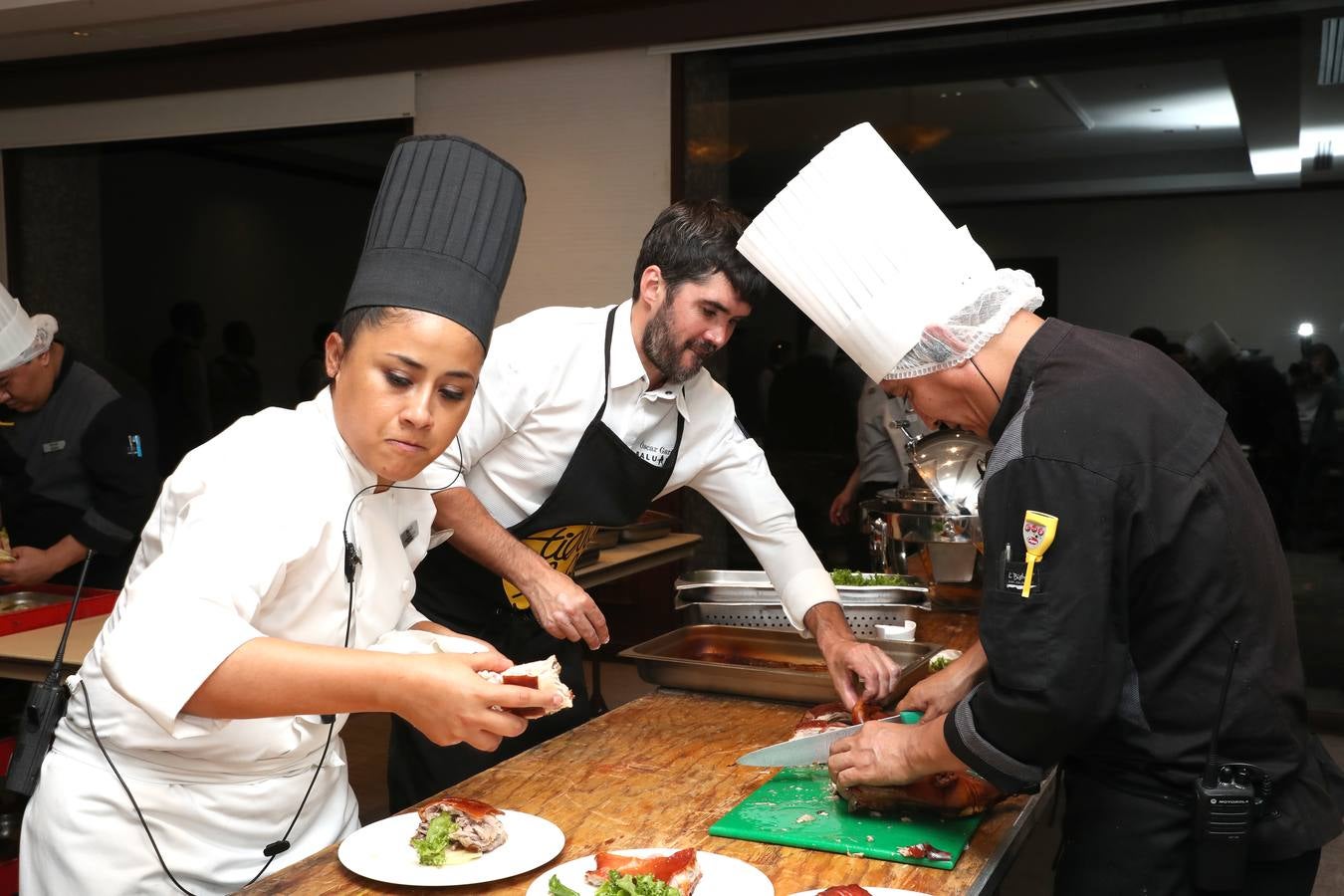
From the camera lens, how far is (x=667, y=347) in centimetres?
255

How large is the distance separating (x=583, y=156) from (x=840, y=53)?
141cm

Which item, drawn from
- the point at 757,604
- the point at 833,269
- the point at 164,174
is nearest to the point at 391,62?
the point at 164,174

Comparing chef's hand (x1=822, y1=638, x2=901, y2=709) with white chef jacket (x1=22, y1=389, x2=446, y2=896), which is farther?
chef's hand (x1=822, y1=638, x2=901, y2=709)

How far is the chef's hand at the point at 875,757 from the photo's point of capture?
5.80 feet

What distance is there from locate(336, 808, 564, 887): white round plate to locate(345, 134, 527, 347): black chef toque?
72cm

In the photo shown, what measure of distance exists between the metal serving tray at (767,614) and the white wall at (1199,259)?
2755mm

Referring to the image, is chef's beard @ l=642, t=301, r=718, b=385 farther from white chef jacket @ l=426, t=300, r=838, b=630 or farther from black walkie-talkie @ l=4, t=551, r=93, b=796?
black walkie-talkie @ l=4, t=551, r=93, b=796

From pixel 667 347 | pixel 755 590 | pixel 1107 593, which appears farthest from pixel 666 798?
pixel 755 590

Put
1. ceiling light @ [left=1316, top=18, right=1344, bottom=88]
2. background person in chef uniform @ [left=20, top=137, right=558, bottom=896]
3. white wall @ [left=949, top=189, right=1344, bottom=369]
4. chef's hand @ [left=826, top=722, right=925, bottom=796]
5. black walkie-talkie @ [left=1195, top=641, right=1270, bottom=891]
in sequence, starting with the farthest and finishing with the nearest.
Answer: white wall @ [left=949, top=189, right=1344, bottom=369]
ceiling light @ [left=1316, top=18, right=1344, bottom=88]
chef's hand @ [left=826, top=722, right=925, bottom=796]
black walkie-talkie @ [left=1195, top=641, right=1270, bottom=891]
background person in chef uniform @ [left=20, top=137, right=558, bottom=896]

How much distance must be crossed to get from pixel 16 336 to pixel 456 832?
9.84ft

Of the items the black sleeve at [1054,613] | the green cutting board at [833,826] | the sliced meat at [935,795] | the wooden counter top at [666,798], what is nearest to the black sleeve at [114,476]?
the wooden counter top at [666,798]

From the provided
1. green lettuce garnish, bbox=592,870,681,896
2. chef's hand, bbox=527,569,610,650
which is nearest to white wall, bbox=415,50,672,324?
chef's hand, bbox=527,569,610,650

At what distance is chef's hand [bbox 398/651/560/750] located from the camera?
1452mm

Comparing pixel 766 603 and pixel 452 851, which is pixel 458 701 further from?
pixel 766 603
